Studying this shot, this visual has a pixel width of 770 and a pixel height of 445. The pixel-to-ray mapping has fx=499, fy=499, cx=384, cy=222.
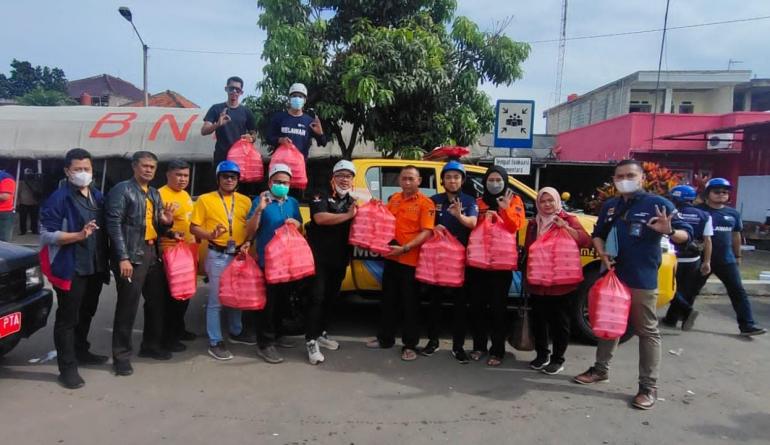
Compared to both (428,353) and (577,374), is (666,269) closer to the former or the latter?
(577,374)

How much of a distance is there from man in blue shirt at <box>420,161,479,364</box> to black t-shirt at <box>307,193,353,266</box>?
0.79m

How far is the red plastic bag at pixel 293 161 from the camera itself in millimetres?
5008

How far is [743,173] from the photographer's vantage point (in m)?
15.6

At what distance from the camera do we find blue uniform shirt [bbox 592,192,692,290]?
3553 millimetres

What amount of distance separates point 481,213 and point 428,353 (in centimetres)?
136

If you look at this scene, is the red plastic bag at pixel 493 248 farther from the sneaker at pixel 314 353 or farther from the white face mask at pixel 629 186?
the sneaker at pixel 314 353

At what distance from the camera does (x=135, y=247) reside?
151 inches

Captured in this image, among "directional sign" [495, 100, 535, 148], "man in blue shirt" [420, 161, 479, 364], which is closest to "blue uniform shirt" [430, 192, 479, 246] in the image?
"man in blue shirt" [420, 161, 479, 364]

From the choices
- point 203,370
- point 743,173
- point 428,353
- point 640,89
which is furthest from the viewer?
point 640,89

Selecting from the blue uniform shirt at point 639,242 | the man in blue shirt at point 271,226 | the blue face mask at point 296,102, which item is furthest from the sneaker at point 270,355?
the blue uniform shirt at point 639,242

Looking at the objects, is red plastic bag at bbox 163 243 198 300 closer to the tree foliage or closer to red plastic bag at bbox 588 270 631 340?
→ red plastic bag at bbox 588 270 631 340

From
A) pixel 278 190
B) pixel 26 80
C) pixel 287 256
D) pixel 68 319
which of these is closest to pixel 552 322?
pixel 287 256

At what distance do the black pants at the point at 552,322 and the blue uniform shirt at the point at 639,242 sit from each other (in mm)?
576

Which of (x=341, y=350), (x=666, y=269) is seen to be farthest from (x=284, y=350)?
(x=666, y=269)
